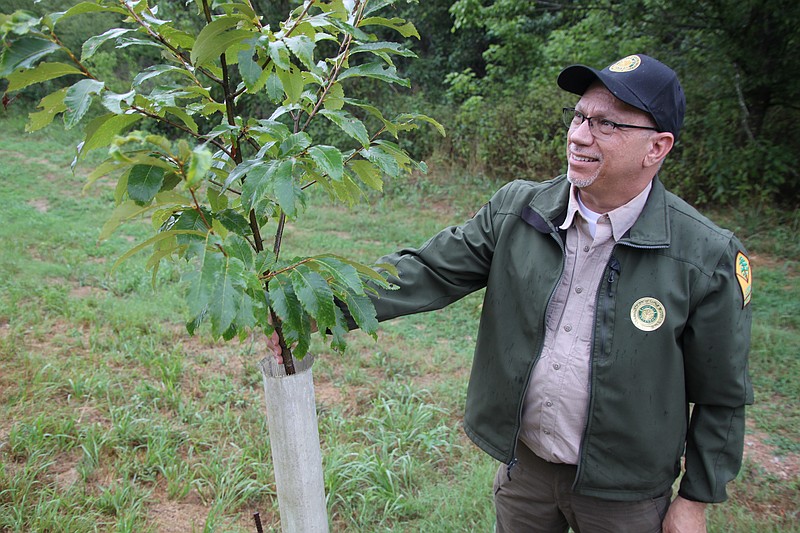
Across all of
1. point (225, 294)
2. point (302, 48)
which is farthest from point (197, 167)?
point (302, 48)

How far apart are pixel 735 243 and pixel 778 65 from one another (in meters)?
6.61

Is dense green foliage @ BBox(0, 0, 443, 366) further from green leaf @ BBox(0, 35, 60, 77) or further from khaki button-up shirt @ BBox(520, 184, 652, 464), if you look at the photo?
khaki button-up shirt @ BBox(520, 184, 652, 464)

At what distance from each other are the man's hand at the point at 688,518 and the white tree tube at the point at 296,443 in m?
1.02

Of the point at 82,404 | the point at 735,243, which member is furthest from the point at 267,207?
the point at 82,404

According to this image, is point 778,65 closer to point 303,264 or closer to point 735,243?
point 735,243

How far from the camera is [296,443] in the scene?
1434 mm

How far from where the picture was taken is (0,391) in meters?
3.44

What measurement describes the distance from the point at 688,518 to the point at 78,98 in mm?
1865

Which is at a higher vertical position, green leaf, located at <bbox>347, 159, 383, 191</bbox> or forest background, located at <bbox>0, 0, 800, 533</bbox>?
green leaf, located at <bbox>347, 159, 383, 191</bbox>

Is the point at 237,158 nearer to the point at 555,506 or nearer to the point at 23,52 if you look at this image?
the point at 23,52

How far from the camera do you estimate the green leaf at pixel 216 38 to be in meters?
1.18

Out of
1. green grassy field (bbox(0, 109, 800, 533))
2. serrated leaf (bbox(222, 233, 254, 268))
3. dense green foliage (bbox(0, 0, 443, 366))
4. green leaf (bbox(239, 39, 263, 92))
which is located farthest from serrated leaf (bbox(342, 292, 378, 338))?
green grassy field (bbox(0, 109, 800, 533))

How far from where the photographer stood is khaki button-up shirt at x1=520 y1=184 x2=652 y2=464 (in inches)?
66.9

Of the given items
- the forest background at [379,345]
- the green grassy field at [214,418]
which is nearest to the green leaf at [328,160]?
the forest background at [379,345]
